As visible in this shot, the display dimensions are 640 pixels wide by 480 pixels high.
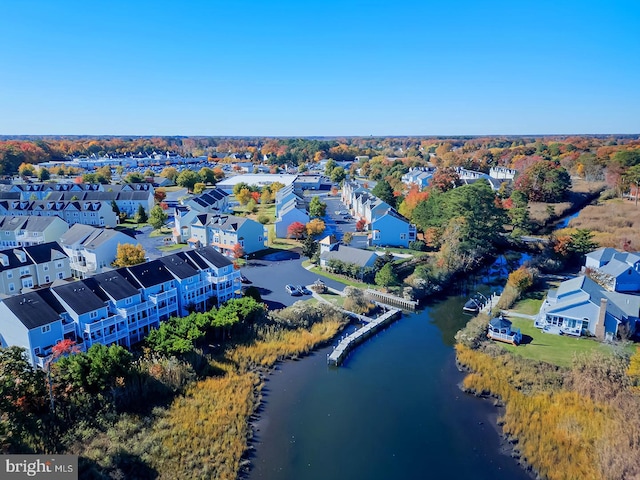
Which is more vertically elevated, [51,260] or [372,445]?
[51,260]

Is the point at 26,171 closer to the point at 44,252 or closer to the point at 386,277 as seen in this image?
the point at 44,252

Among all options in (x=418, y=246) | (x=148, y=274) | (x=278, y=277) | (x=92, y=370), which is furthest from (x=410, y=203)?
(x=92, y=370)

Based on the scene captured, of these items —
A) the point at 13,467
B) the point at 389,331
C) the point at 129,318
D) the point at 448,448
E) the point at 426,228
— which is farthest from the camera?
the point at 426,228

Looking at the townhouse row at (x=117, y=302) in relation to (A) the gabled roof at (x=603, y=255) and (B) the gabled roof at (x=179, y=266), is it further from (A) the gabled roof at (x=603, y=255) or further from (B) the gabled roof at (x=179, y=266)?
(A) the gabled roof at (x=603, y=255)

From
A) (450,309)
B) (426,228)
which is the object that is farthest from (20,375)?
(426,228)

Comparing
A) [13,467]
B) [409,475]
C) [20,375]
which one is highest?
[20,375]

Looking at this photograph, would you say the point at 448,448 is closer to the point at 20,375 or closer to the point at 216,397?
the point at 216,397

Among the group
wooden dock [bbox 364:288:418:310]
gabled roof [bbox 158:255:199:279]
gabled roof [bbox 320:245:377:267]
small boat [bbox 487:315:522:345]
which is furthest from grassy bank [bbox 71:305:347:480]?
gabled roof [bbox 320:245:377:267]
